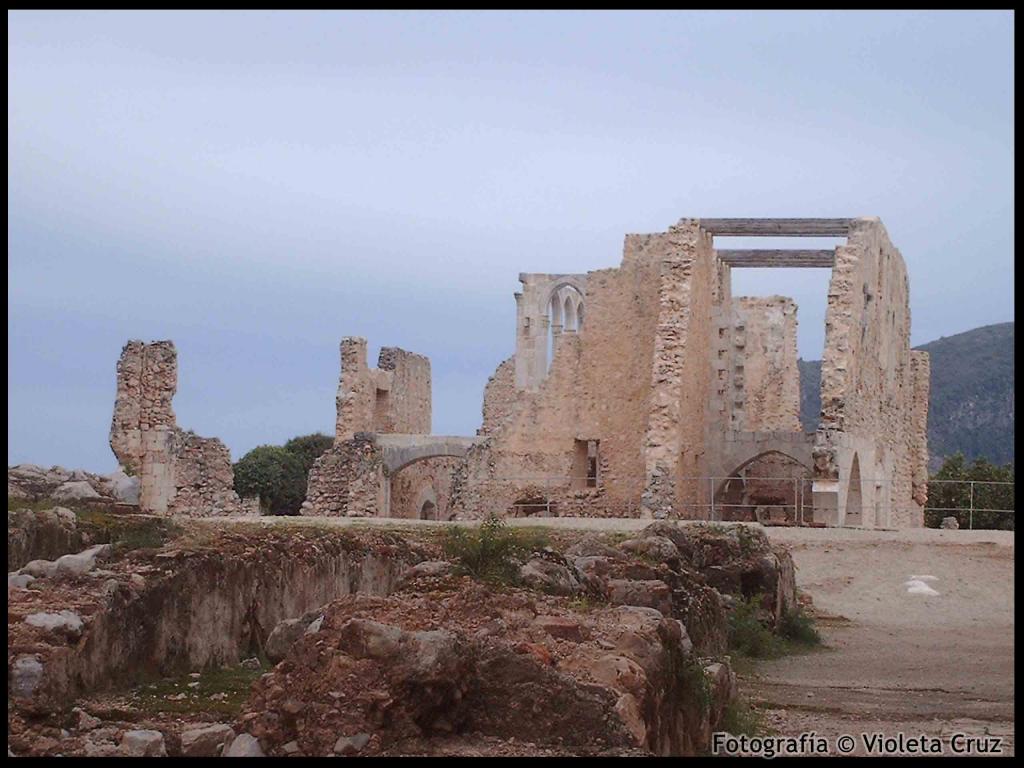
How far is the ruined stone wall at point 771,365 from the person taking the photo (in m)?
34.8

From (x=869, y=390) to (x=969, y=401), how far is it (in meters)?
50.7

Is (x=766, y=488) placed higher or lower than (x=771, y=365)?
lower

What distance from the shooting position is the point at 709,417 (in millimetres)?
29672

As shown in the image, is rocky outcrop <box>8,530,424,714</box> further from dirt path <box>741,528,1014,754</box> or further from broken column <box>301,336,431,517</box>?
broken column <box>301,336,431,517</box>

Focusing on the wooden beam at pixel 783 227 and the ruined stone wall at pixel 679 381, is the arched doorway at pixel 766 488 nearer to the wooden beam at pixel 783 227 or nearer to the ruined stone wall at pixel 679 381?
the ruined stone wall at pixel 679 381

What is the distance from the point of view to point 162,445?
29.0m

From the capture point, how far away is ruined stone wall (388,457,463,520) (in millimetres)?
34719

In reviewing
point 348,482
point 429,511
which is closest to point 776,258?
point 348,482

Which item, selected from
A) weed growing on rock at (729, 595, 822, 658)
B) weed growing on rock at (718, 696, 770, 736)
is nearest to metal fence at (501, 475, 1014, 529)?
weed growing on rock at (729, 595, 822, 658)

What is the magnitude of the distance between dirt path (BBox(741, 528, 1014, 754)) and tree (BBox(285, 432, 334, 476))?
32522 millimetres

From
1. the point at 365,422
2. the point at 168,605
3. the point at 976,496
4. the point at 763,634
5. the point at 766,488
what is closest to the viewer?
the point at 168,605

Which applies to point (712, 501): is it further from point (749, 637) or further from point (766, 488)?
point (749, 637)

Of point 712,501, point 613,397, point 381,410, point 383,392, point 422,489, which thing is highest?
point 383,392
